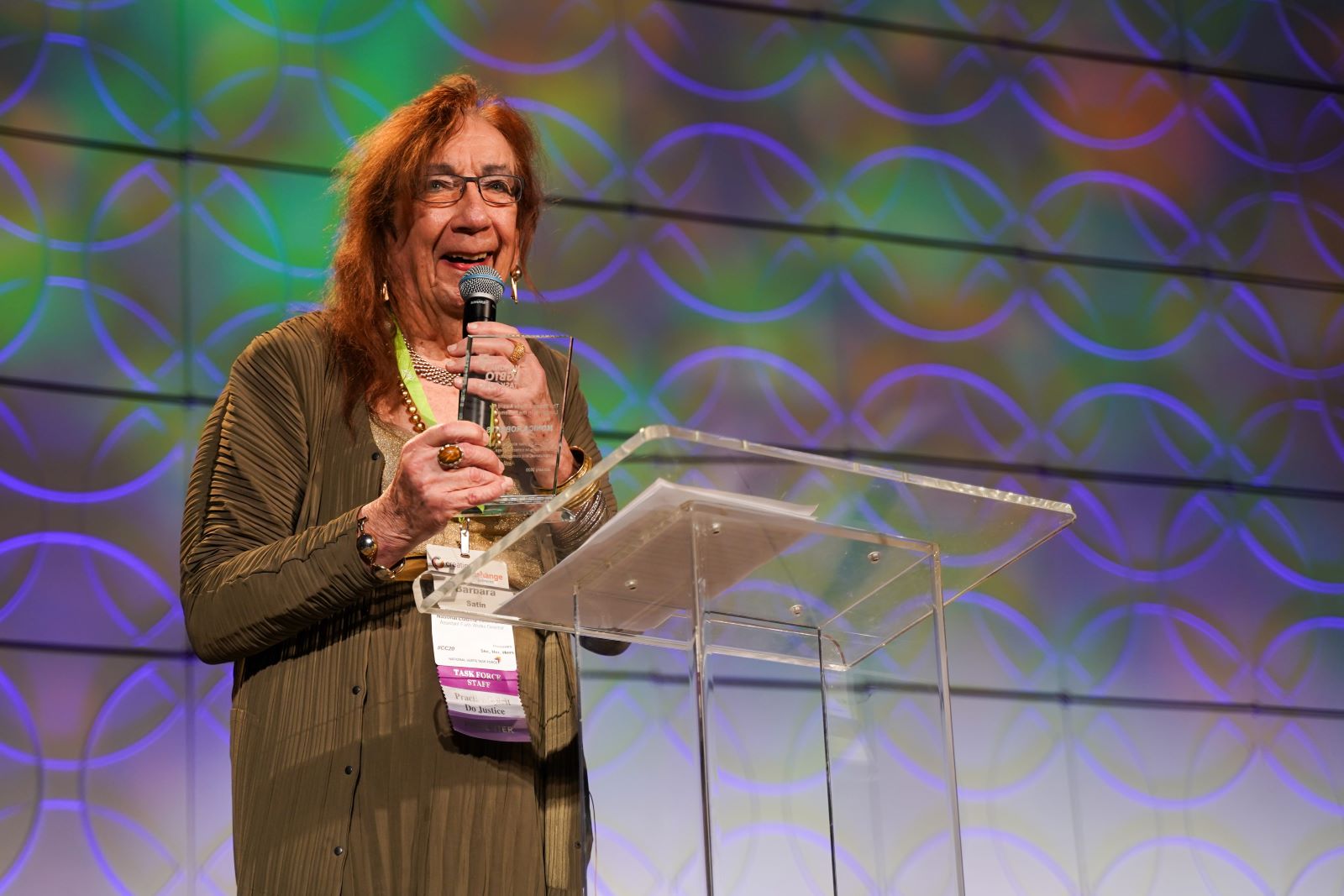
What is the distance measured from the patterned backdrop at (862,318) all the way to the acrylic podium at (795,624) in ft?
7.20

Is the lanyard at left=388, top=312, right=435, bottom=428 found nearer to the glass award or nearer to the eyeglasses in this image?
the eyeglasses

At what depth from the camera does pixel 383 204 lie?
2.33m

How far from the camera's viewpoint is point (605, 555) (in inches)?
63.7

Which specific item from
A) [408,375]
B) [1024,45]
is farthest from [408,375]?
[1024,45]

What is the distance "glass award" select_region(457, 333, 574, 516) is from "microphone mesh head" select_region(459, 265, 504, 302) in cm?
16

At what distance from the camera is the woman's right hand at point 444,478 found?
1.75m

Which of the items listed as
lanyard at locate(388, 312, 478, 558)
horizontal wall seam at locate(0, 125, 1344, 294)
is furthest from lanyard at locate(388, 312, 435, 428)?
horizontal wall seam at locate(0, 125, 1344, 294)

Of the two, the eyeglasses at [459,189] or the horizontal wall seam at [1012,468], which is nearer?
the eyeglasses at [459,189]

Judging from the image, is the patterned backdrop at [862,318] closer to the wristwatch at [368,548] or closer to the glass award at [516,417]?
the wristwatch at [368,548]

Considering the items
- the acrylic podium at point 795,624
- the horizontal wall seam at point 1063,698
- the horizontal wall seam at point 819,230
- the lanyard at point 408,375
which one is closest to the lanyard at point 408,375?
the lanyard at point 408,375

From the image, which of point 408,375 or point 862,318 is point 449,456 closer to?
point 408,375

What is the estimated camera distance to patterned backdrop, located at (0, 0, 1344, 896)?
12.1ft

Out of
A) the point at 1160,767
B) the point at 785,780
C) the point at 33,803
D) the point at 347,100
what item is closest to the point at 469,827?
the point at 785,780

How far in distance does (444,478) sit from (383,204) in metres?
0.69
